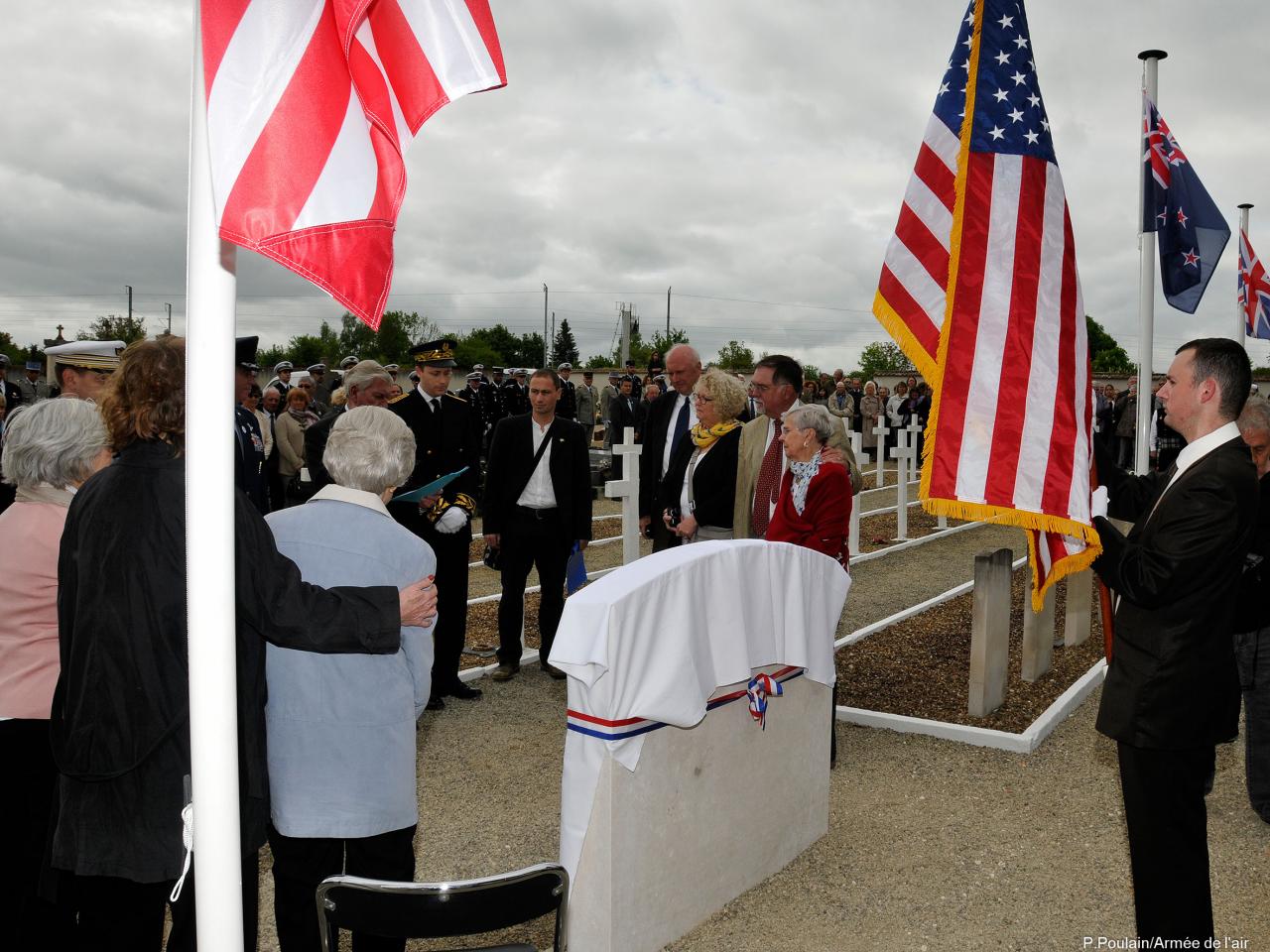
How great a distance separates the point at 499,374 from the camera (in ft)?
78.2

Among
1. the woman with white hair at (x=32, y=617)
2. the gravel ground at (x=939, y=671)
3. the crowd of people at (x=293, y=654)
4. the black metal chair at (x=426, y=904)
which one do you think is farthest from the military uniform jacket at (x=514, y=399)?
the black metal chair at (x=426, y=904)

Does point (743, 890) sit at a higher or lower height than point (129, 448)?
lower

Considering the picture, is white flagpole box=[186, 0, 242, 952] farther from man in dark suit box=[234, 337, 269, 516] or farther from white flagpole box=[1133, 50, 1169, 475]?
white flagpole box=[1133, 50, 1169, 475]

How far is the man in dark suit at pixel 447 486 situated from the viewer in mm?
6336

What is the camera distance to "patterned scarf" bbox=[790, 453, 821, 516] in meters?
5.62

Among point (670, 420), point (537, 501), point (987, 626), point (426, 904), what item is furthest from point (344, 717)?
point (670, 420)

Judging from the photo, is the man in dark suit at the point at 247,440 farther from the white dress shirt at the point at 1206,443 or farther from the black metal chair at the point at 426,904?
the white dress shirt at the point at 1206,443

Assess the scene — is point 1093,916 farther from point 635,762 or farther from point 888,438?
point 888,438

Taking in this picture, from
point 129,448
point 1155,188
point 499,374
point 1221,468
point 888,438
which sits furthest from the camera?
point 888,438

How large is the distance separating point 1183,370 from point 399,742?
290 centimetres

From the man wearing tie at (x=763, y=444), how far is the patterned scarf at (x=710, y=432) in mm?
150

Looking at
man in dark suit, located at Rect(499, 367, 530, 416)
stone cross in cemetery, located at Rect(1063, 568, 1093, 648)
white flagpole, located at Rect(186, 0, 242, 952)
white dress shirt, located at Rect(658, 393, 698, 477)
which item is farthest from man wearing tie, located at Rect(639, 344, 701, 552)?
man in dark suit, located at Rect(499, 367, 530, 416)

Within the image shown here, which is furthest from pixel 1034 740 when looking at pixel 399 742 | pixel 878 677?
pixel 399 742

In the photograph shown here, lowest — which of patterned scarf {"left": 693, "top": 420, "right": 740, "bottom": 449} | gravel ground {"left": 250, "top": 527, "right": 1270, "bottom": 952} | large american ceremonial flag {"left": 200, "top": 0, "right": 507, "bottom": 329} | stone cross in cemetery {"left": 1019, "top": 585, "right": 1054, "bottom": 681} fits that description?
gravel ground {"left": 250, "top": 527, "right": 1270, "bottom": 952}
